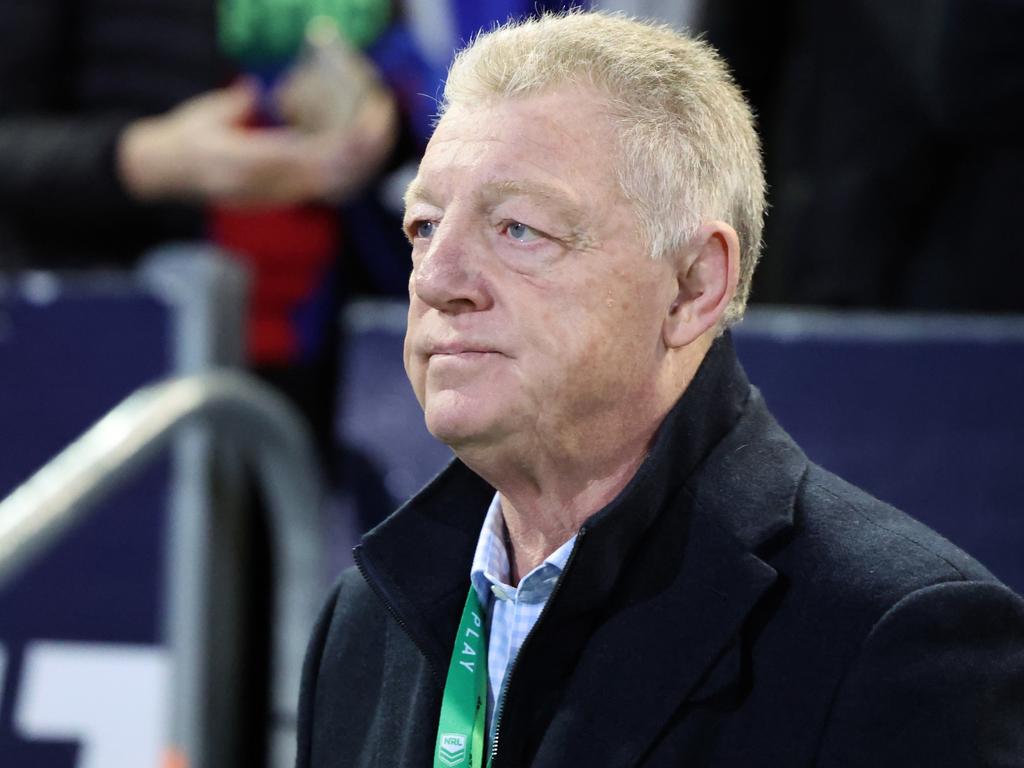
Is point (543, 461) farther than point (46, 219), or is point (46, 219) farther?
point (46, 219)

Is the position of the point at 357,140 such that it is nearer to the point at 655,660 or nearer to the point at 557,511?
the point at 557,511

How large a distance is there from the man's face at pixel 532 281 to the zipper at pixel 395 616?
0.69ft

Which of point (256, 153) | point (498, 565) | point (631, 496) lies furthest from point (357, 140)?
point (631, 496)

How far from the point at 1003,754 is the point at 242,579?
2351mm

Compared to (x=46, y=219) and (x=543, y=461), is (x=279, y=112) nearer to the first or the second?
(x=46, y=219)

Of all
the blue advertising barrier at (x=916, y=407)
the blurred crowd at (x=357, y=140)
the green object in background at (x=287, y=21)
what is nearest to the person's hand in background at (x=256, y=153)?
the blurred crowd at (x=357, y=140)

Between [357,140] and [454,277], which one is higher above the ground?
[454,277]

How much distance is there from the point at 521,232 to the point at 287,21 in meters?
2.08

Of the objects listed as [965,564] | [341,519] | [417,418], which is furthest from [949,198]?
[965,564]

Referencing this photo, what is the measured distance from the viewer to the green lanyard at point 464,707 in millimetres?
1633

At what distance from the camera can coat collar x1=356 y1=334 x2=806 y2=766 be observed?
1.57 m

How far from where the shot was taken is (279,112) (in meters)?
3.61

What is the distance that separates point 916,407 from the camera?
3.14 meters

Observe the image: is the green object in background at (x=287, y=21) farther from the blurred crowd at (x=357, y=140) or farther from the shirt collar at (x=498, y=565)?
the shirt collar at (x=498, y=565)
